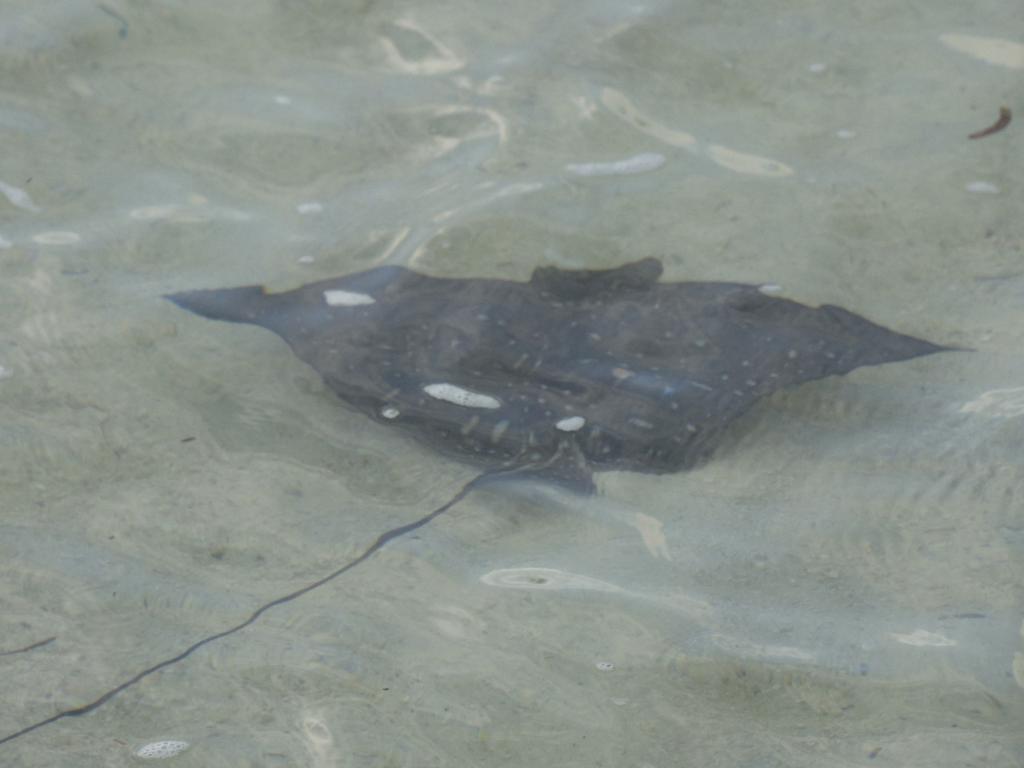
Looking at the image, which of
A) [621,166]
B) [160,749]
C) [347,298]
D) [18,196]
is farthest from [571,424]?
[18,196]

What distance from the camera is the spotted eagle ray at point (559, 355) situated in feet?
10.4

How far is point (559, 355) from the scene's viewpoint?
3.43m

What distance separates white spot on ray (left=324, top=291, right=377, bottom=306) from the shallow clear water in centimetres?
27

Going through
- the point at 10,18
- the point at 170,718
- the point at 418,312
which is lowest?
the point at 170,718

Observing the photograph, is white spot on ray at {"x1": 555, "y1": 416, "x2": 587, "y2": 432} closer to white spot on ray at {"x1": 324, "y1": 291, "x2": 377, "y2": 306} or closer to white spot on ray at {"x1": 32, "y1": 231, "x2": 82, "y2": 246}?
white spot on ray at {"x1": 324, "y1": 291, "x2": 377, "y2": 306}

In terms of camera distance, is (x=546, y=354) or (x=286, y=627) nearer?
(x=286, y=627)

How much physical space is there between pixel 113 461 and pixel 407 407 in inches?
34.2

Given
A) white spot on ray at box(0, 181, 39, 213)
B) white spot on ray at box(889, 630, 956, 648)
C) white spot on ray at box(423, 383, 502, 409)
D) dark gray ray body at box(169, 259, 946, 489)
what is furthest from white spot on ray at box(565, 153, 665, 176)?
white spot on ray at box(889, 630, 956, 648)

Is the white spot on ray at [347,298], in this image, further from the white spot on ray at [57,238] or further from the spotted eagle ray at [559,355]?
the white spot on ray at [57,238]

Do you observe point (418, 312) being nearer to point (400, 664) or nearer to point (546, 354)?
point (546, 354)

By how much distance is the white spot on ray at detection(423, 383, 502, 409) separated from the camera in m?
3.30

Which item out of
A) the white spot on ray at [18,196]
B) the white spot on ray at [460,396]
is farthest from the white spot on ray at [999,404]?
the white spot on ray at [18,196]

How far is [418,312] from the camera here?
12.0 feet

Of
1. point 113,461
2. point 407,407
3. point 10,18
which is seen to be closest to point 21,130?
point 10,18
